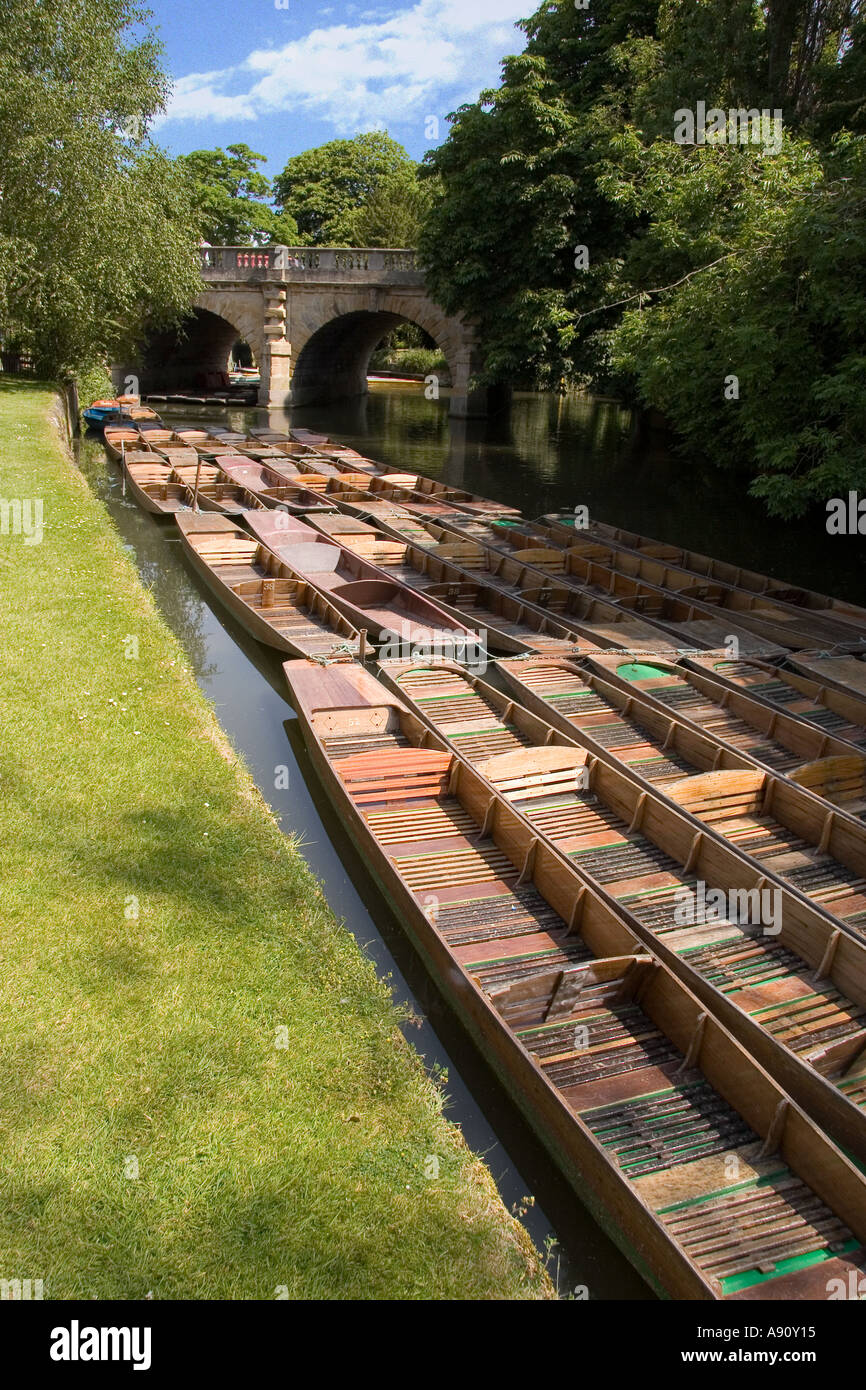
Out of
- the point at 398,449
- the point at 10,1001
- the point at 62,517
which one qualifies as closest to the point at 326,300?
the point at 398,449

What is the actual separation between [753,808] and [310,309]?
125ft

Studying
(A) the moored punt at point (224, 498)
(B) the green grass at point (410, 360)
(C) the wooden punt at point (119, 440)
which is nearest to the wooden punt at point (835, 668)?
(A) the moored punt at point (224, 498)

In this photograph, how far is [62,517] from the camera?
15.6 meters

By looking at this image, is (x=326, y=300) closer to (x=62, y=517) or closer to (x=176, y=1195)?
(x=62, y=517)

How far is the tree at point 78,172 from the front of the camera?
76.4 ft

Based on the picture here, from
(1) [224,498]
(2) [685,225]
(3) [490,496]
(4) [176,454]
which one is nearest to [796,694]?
(2) [685,225]

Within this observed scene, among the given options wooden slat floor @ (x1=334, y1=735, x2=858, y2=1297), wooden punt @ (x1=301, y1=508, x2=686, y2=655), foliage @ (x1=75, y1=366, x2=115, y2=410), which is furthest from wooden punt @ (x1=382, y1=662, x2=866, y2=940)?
foliage @ (x1=75, y1=366, x2=115, y2=410)

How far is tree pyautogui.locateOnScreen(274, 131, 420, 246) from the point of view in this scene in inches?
2603

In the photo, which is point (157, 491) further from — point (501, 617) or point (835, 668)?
point (835, 668)

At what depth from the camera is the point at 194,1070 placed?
517 cm

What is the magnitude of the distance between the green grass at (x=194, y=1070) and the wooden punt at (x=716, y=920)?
193 cm

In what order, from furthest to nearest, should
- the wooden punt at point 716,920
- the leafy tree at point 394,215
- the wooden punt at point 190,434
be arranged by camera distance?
the leafy tree at point 394,215
the wooden punt at point 190,434
the wooden punt at point 716,920

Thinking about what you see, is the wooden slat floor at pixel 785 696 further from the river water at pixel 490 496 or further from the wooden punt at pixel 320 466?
the wooden punt at pixel 320 466

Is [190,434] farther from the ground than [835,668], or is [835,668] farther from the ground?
[190,434]
